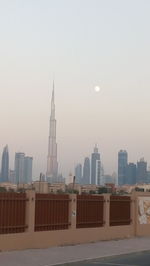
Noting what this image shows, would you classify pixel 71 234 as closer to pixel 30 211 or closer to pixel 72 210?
pixel 72 210

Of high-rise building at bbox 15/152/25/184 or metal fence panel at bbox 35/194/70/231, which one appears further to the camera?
high-rise building at bbox 15/152/25/184

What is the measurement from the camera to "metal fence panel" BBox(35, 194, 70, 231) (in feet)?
66.7

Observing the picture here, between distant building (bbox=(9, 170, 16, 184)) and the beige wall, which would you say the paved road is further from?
distant building (bbox=(9, 170, 16, 184))

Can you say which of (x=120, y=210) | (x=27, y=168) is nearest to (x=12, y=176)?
(x=27, y=168)

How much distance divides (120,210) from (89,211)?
2923 mm

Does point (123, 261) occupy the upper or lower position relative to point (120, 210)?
lower

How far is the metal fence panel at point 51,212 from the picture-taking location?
2033cm

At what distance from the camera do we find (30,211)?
19734mm

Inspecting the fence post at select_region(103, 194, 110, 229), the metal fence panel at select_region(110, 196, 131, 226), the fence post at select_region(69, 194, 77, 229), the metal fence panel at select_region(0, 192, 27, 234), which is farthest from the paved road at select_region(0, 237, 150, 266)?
the metal fence panel at select_region(110, 196, 131, 226)

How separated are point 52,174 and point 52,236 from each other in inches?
3855

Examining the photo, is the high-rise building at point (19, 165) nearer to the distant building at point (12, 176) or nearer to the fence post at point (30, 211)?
the distant building at point (12, 176)

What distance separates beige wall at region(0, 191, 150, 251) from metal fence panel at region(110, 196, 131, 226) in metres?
0.29

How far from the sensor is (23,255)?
1748 cm

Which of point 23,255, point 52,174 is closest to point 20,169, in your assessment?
point 52,174
